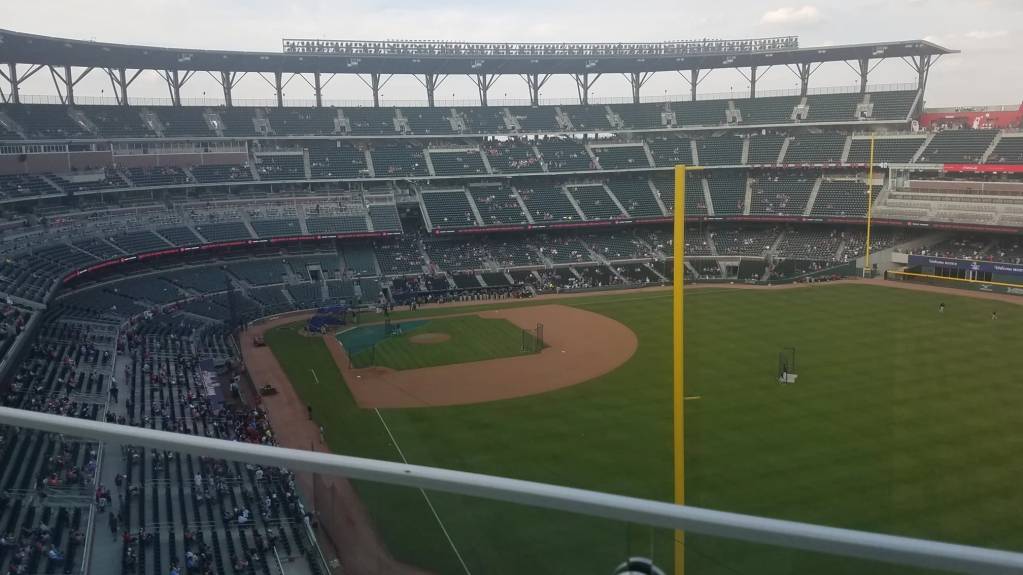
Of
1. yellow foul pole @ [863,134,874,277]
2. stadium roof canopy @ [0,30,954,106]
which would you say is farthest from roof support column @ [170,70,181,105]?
yellow foul pole @ [863,134,874,277]

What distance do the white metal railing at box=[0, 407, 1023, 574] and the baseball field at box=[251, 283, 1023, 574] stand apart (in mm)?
127

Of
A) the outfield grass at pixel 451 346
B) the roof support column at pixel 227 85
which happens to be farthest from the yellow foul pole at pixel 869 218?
the roof support column at pixel 227 85

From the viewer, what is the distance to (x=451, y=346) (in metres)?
34.4

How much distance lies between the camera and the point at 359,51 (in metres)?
58.6

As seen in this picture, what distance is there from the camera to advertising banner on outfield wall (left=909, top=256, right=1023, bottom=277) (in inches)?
1692

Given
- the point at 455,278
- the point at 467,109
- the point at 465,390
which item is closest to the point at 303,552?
the point at 465,390

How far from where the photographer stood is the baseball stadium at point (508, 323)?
294 centimetres

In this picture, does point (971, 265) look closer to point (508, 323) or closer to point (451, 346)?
point (508, 323)

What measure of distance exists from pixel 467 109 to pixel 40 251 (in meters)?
38.8

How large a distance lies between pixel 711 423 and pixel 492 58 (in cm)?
4572

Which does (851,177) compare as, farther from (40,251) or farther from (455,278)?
(40,251)

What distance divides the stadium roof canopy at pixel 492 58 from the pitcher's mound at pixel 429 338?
101 feet

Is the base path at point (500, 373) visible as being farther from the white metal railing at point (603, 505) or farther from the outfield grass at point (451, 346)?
the white metal railing at point (603, 505)

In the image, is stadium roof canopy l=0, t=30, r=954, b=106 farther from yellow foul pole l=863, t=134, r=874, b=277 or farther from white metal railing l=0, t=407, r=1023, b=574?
white metal railing l=0, t=407, r=1023, b=574
